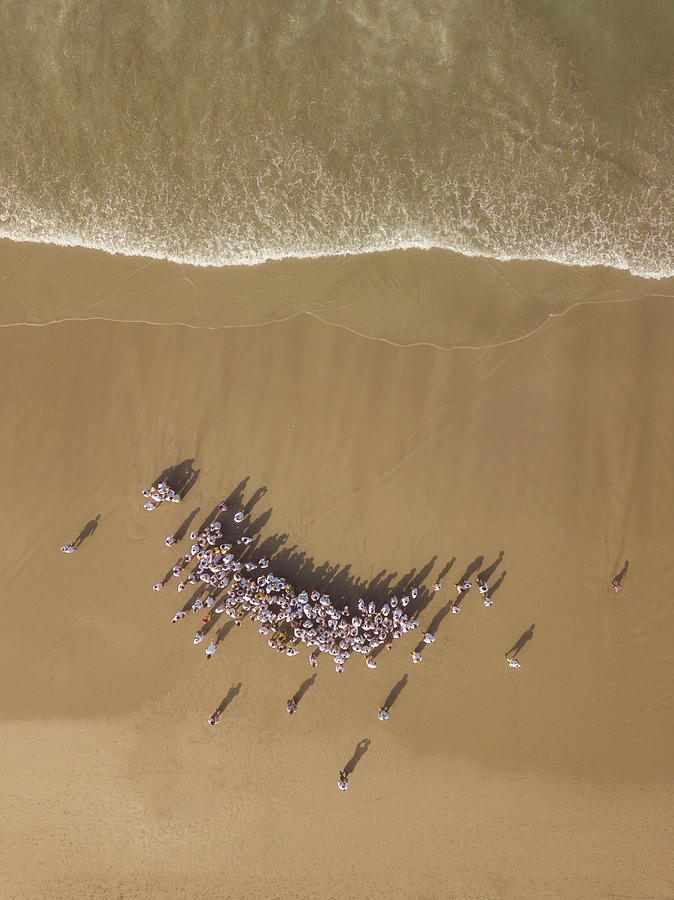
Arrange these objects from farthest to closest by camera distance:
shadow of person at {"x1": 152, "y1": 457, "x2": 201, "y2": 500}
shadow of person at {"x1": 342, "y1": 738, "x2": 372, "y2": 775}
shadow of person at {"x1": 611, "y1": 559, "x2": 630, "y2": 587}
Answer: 1. shadow of person at {"x1": 152, "y1": 457, "x2": 201, "y2": 500}
2. shadow of person at {"x1": 342, "y1": 738, "x2": 372, "y2": 775}
3. shadow of person at {"x1": 611, "y1": 559, "x2": 630, "y2": 587}

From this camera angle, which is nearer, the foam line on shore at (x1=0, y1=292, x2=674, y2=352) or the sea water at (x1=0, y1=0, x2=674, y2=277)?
the foam line on shore at (x1=0, y1=292, x2=674, y2=352)

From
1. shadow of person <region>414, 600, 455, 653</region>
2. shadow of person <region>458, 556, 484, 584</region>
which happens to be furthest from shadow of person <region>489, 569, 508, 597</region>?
shadow of person <region>414, 600, 455, 653</region>

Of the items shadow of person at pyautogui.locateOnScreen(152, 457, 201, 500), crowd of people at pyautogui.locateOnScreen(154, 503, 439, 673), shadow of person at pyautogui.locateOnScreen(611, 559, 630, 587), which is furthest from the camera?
shadow of person at pyautogui.locateOnScreen(152, 457, 201, 500)

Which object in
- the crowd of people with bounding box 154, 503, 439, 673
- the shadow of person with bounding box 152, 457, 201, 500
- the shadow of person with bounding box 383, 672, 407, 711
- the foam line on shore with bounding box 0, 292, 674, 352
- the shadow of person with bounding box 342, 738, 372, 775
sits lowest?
the shadow of person with bounding box 342, 738, 372, 775

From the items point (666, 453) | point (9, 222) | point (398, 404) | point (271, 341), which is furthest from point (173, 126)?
point (666, 453)

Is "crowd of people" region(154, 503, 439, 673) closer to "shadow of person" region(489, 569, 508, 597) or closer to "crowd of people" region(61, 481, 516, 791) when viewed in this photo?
"crowd of people" region(61, 481, 516, 791)
